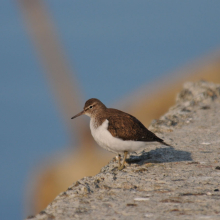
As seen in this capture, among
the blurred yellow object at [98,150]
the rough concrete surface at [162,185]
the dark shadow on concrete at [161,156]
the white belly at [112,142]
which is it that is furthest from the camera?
the blurred yellow object at [98,150]

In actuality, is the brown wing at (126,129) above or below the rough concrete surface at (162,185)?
above

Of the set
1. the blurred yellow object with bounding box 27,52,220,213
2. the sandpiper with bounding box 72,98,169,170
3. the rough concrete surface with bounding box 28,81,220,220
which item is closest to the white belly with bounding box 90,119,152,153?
the sandpiper with bounding box 72,98,169,170

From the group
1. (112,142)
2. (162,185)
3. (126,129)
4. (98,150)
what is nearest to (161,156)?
(126,129)

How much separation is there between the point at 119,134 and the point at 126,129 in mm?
174

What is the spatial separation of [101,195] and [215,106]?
200 inches

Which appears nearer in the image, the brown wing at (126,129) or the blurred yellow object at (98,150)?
the brown wing at (126,129)

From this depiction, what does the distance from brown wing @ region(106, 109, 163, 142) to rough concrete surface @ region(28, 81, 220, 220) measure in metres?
0.39

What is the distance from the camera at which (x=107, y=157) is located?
15.4m

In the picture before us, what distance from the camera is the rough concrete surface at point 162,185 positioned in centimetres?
399

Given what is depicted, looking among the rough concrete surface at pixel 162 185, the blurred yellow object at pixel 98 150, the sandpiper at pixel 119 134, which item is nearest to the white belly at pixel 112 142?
the sandpiper at pixel 119 134

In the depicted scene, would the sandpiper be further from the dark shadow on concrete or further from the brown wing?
the dark shadow on concrete

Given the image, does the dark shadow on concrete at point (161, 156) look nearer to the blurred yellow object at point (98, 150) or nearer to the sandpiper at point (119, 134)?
the sandpiper at point (119, 134)

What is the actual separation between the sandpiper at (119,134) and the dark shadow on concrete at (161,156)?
235mm

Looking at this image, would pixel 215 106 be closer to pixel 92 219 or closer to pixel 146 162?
pixel 146 162
